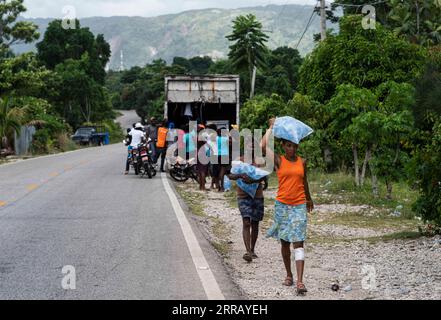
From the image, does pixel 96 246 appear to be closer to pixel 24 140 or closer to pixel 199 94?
pixel 199 94

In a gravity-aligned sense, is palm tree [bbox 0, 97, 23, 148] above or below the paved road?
above

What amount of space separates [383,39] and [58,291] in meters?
15.4

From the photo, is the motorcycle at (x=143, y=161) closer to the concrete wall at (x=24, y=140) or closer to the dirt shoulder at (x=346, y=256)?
the dirt shoulder at (x=346, y=256)

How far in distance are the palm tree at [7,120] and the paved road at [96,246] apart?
18.3 meters

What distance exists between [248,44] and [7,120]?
69.0ft

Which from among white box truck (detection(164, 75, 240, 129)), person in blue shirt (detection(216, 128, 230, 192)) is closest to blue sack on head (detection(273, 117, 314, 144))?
person in blue shirt (detection(216, 128, 230, 192))

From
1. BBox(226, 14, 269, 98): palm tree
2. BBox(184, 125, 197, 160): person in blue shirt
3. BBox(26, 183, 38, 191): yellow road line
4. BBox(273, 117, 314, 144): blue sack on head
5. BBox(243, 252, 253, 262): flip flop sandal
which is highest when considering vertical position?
BBox(226, 14, 269, 98): palm tree

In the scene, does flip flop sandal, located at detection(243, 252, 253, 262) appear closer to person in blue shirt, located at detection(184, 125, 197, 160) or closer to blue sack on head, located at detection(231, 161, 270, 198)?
blue sack on head, located at detection(231, 161, 270, 198)

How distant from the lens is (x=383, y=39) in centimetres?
2030

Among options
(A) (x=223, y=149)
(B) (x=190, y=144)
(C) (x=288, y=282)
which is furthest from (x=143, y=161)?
(C) (x=288, y=282)

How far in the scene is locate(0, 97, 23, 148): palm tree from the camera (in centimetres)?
3525

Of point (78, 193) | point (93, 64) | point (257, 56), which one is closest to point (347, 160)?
point (78, 193)

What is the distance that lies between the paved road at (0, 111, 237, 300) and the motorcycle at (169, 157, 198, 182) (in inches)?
135

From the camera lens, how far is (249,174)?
898 cm
